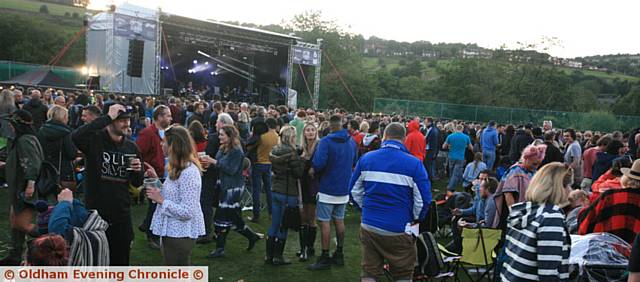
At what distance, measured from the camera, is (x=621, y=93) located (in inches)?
2356

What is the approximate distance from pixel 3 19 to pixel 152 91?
3090 cm

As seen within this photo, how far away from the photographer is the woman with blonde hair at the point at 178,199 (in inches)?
137

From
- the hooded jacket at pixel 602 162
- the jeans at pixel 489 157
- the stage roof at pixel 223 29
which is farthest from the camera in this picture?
the stage roof at pixel 223 29

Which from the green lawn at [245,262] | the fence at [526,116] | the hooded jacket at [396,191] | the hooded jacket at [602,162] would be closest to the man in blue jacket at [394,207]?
the hooded jacket at [396,191]

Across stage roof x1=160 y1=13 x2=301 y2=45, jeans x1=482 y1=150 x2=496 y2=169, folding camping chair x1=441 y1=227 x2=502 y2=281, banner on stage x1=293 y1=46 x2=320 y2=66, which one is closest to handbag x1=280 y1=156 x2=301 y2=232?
folding camping chair x1=441 y1=227 x2=502 y2=281

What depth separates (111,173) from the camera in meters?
3.85

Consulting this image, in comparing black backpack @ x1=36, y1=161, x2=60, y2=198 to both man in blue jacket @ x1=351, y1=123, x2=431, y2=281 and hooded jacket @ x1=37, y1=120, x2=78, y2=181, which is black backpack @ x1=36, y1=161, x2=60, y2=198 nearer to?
hooded jacket @ x1=37, y1=120, x2=78, y2=181

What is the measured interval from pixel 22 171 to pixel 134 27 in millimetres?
14005

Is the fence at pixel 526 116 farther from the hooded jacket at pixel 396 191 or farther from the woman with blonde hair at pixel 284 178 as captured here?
the hooded jacket at pixel 396 191

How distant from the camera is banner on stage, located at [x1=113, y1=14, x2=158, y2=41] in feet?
56.3

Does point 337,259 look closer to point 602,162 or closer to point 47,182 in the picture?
point 47,182

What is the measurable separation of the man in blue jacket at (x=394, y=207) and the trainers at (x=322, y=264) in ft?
5.36

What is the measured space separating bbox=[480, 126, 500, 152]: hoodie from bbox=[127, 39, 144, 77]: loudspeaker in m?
13.3

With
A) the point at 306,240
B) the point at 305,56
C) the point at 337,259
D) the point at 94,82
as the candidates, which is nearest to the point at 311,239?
the point at 306,240
